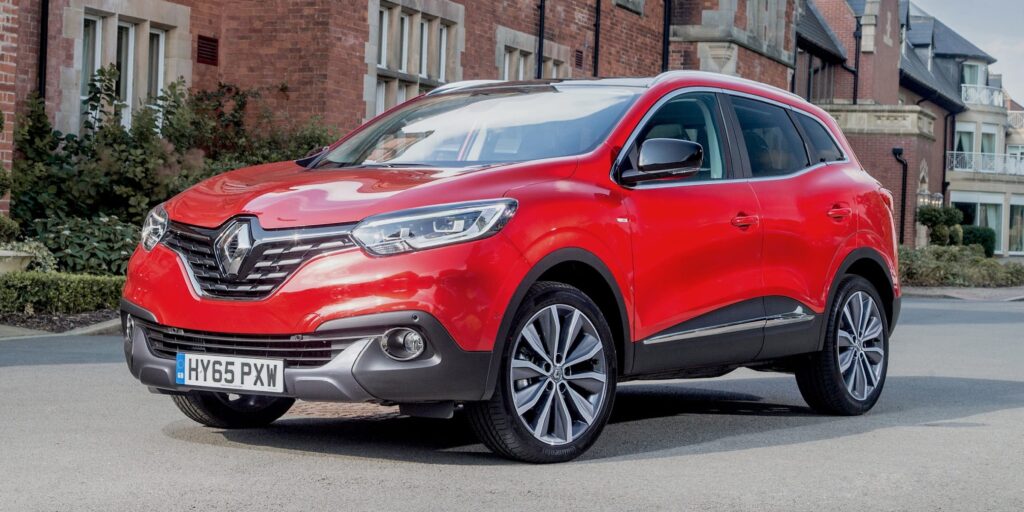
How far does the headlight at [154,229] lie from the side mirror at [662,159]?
6.81 feet

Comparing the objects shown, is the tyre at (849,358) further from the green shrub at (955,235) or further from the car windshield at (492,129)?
the green shrub at (955,235)

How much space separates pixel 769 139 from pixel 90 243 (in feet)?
29.2

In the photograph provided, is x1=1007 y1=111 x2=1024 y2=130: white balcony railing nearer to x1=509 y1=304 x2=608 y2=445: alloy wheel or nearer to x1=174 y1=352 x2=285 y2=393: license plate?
x1=509 y1=304 x2=608 y2=445: alloy wheel

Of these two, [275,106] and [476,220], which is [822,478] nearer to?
[476,220]

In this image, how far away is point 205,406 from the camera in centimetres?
688

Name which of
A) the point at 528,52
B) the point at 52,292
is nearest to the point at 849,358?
the point at 52,292

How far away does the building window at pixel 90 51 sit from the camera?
55.4 feet

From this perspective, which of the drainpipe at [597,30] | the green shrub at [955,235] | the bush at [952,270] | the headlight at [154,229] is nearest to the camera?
the headlight at [154,229]

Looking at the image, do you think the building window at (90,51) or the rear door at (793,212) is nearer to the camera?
the rear door at (793,212)

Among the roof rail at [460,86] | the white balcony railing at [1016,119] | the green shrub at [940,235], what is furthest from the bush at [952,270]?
the white balcony railing at [1016,119]

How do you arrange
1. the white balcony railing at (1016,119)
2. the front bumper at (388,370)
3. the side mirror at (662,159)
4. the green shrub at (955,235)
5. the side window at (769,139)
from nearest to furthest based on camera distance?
the front bumper at (388,370) < the side mirror at (662,159) < the side window at (769,139) < the green shrub at (955,235) < the white balcony railing at (1016,119)

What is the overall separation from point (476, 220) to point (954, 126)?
233ft

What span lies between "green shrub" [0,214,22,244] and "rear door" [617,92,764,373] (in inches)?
332

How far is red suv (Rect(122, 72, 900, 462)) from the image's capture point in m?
5.71
